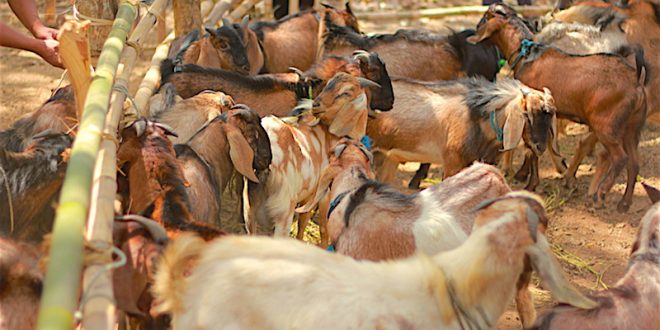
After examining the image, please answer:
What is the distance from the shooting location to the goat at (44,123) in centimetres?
532

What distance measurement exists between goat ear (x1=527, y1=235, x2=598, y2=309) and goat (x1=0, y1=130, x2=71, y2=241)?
232 centimetres

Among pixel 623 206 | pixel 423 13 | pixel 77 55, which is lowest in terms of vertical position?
pixel 423 13

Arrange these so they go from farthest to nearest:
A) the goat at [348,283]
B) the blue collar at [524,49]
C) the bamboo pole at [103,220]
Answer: the blue collar at [524,49], the goat at [348,283], the bamboo pole at [103,220]

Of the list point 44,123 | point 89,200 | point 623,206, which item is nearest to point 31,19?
point 44,123

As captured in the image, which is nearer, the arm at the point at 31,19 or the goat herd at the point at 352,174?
the goat herd at the point at 352,174

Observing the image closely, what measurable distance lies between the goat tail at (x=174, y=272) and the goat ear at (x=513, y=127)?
12.1 feet

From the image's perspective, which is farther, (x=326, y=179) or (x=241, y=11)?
(x=241, y=11)

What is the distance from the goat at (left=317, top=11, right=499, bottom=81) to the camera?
8359 millimetres

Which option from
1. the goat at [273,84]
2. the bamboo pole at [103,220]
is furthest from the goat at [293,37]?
the bamboo pole at [103,220]

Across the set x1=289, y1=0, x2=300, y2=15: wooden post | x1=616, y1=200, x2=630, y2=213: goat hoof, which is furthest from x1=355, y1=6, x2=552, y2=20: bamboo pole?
x1=616, y1=200, x2=630, y2=213: goat hoof

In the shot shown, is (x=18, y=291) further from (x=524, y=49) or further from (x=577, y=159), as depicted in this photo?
(x=577, y=159)

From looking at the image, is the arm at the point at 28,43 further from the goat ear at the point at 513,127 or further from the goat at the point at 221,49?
the goat ear at the point at 513,127

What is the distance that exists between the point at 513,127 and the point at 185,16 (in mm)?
3321

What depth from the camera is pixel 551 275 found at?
3.52 m
